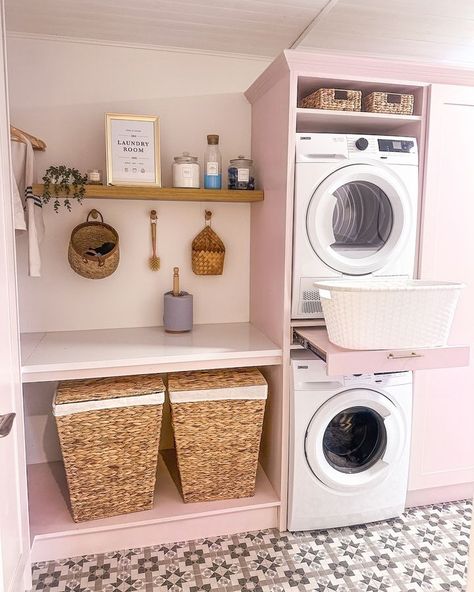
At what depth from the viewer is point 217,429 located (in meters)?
2.27

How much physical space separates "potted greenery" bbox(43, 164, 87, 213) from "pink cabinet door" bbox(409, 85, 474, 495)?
5.43ft

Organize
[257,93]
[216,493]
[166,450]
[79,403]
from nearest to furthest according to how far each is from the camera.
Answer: [79,403]
[216,493]
[257,93]
[166,450]

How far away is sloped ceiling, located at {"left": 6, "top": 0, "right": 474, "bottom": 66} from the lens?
2.16 meters

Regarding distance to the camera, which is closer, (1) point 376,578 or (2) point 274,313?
(1) point 376,578

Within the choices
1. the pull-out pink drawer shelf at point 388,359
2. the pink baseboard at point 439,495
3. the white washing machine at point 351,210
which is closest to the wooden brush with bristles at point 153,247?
the white washing machine at point 351,210

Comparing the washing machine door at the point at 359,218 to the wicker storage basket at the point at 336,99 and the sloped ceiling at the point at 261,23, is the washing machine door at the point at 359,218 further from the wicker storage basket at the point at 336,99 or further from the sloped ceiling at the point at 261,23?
the sloped ceiling at the point at 261,23

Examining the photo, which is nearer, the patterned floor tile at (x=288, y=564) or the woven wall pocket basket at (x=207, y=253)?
the patterned floor tile at (x=288, y=564)

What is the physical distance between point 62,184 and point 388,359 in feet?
5.45

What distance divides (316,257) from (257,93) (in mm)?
989

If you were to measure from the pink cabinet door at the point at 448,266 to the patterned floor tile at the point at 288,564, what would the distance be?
333mm

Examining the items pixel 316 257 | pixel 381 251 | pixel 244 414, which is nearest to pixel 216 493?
pixel 244 414

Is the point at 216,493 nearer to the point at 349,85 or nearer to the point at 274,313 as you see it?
the point at 274,313

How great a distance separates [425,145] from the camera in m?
2.30

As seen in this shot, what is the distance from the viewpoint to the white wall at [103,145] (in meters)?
2.49
